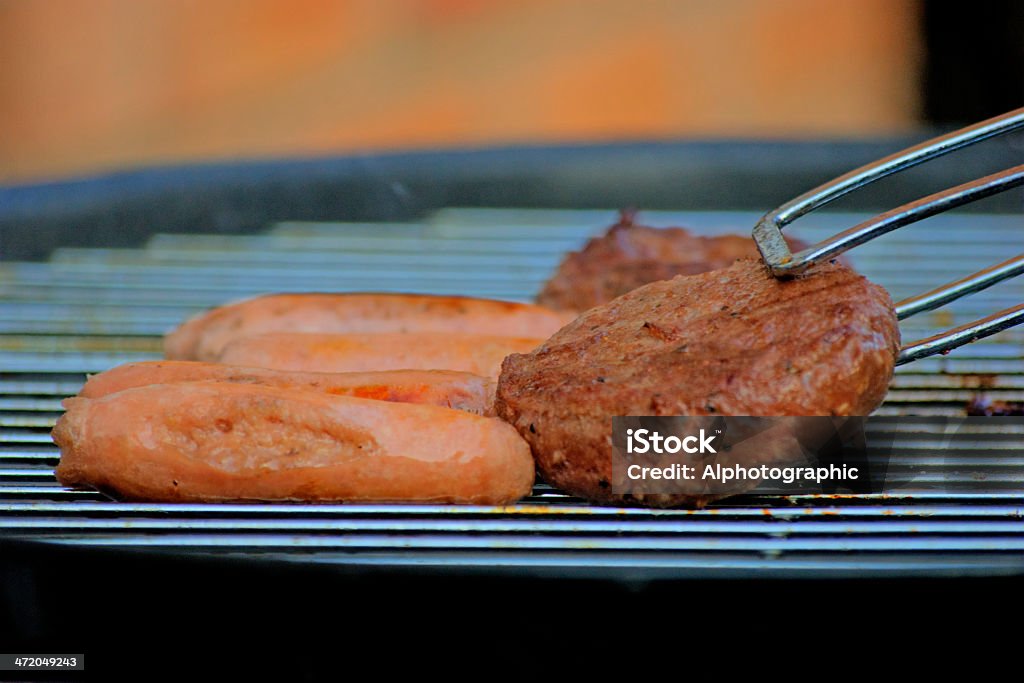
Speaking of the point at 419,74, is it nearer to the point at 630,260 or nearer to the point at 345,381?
the point at 630,260

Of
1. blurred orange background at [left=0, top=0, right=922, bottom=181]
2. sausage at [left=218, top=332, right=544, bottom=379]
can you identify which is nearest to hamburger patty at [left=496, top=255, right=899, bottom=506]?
sausage at [left=218, top=332, right=544, bottom=379]

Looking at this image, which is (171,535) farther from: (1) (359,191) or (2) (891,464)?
(1) (359,191)

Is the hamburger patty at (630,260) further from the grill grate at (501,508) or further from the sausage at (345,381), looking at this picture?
the sausage at (345,381)

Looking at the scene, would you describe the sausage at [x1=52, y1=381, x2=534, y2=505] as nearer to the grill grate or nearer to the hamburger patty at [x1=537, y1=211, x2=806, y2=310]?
the grill grate

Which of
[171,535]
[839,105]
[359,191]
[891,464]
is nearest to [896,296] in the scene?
[891,464]

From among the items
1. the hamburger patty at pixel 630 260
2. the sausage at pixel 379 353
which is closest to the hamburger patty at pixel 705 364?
the sausage at pixel 379 353

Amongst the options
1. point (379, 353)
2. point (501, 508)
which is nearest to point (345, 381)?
point (379, 353)
